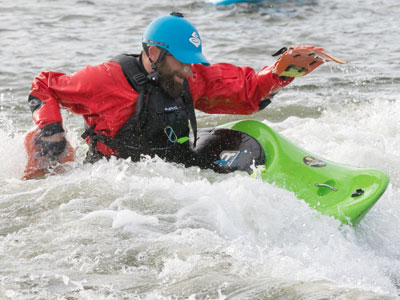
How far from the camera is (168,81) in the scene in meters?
4.11

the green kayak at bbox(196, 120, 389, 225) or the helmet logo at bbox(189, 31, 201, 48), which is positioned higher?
the helmet logo at bbox(189, 31, 201, 48)

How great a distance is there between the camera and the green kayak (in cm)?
387

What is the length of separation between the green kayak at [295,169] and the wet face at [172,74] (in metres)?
0.48

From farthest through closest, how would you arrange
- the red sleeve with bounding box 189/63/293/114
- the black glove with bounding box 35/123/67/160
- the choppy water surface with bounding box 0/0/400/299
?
the red sleeve with bounding box 189/63/293/114
the black glove with bounding box 35/123/67/160
the choppy water surface with bounding box 0/0/400/299

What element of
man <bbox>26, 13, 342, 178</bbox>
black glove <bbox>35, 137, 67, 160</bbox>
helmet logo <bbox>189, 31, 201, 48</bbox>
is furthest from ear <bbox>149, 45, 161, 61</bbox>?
black glove <bbox>35, 137, 67, 160</bbox>

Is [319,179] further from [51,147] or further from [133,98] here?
[51,147]

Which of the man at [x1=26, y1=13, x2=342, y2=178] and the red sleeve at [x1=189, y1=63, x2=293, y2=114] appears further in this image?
the red sleeve at [x1=189, y1=63, x2=293, y2=114]

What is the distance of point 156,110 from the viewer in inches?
161

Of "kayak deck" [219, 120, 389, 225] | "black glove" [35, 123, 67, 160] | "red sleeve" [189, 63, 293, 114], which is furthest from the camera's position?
"red sleeve" [189, 63, 293, 114]

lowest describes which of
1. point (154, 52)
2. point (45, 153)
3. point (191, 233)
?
point (191, 233)

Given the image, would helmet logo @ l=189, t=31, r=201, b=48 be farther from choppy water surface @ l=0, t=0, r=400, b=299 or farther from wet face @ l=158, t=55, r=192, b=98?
choppy water surface @ l=0, t=0, r=400, b=299

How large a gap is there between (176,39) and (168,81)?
0.86 feet

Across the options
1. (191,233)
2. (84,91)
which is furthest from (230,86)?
(191,233)

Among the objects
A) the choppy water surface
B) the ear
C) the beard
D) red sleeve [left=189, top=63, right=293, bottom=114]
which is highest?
the ear
